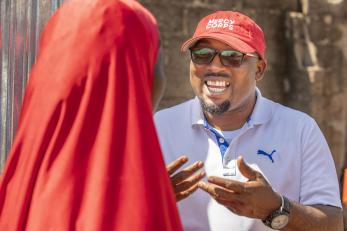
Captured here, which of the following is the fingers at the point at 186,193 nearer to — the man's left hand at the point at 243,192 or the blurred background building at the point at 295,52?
the man's left hand at the point at 243,192

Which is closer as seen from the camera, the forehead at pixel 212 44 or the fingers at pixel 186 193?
the fingers at pixel 186 193

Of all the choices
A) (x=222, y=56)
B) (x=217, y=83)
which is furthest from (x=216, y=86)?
(x=222, y=56)

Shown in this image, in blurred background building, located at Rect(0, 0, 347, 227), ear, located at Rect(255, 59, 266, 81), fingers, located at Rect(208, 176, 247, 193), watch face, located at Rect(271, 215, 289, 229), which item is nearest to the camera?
fingers, located at Rect(208, 176, 247, 193)

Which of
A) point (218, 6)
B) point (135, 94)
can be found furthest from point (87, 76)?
point (218, 6)

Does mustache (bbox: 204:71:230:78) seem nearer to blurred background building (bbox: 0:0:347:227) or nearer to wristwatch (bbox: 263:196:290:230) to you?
wristwatch (bbox: 263:196:290:230)

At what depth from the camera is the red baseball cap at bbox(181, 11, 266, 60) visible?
321 centimetres

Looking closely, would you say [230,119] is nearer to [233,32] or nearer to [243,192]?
[233,32]

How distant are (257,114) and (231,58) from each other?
236 millimetres

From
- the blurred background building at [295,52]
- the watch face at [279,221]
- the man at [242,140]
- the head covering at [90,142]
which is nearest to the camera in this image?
the head covering at [90,142]

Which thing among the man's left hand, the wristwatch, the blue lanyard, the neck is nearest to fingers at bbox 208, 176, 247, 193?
the man's left hand

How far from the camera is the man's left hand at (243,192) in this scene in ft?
8.96

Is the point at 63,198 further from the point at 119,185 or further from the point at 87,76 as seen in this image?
the point at 87,76

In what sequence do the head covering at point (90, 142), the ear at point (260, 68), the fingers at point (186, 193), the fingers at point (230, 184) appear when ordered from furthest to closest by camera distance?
the ear at point (260, 68)
the fingers at point (186, 193)
the fingers at point (230, 184)
the head covering at point (90, 142)

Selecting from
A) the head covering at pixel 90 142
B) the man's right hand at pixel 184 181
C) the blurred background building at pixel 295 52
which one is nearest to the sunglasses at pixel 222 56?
the man's right hand at pixel 184 181
